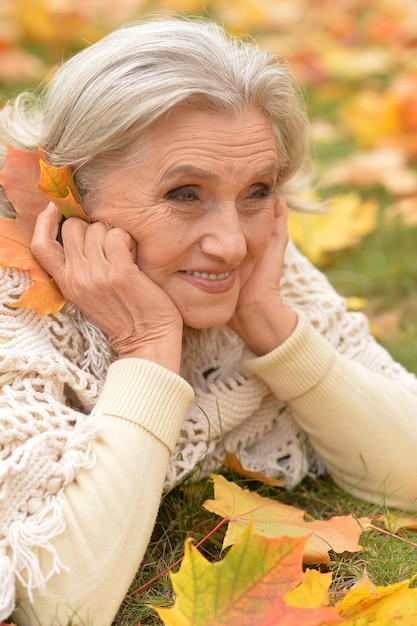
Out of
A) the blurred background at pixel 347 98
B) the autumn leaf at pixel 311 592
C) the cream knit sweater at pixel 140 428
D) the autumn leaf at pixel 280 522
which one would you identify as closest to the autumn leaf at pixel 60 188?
the cream knit sweater at pixel 140 428

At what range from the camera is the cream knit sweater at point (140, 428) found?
171cm

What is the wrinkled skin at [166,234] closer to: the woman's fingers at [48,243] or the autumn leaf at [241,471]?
the woman's fingers at [48,243]

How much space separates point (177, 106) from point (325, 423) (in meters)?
0.91

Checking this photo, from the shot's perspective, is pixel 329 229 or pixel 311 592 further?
pixel 329 229

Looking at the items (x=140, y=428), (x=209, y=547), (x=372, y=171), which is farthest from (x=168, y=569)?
(x=372, y=171)

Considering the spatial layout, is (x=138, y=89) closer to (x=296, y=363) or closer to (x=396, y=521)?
(x=296, y=363)

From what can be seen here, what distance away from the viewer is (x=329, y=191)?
4414mm

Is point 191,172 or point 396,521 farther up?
point 191,172

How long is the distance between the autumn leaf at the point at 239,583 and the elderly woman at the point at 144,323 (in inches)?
7.9

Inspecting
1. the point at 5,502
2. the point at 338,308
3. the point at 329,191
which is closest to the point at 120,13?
the point at 329,191

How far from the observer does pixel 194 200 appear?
1.95 m

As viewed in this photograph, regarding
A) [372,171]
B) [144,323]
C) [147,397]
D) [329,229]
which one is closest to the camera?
[147,397]

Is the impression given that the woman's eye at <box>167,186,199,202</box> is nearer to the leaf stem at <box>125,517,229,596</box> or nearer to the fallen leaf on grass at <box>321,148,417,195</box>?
the leaf stem at <box>125,517,229,596</box>

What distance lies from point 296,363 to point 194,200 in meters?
0.53
